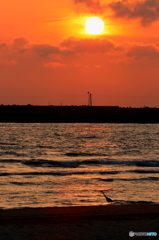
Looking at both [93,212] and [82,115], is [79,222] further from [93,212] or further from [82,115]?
[82,115]

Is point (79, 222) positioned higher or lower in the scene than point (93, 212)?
higher

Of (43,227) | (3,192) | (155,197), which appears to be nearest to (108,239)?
(43,227)

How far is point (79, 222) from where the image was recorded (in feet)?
29.6

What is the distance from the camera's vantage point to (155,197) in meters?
16.7

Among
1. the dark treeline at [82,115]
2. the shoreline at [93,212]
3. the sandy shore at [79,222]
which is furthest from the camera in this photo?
the dark treeline at [82,115]

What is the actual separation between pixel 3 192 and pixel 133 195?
16.1ft

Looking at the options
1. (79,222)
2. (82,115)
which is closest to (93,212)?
(79,222)

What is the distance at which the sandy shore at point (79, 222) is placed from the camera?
7.90 metres

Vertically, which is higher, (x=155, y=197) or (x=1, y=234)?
(x=1, y=234)

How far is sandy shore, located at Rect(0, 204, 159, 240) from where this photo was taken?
25.9 feet

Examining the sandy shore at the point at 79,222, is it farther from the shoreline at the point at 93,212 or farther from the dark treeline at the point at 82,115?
the dark treeline at the point at 82,115

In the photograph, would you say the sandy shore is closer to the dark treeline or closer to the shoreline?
the shoreline

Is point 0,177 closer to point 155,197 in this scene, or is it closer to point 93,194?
point 93,194

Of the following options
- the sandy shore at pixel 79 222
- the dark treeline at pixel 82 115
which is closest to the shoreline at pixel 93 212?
the sandy shore at pixel 79 222
